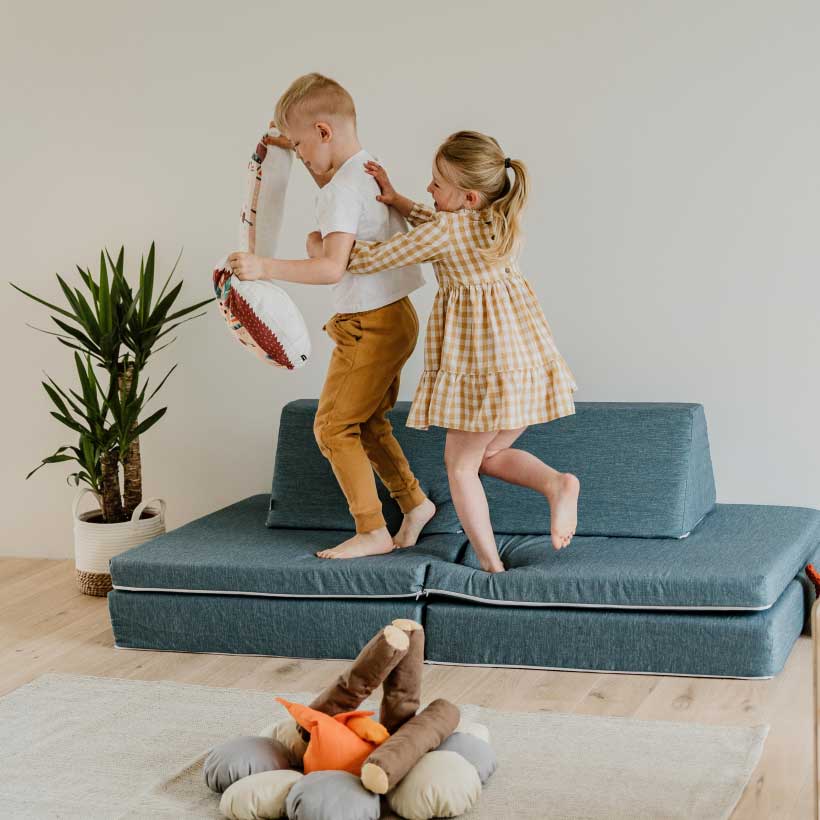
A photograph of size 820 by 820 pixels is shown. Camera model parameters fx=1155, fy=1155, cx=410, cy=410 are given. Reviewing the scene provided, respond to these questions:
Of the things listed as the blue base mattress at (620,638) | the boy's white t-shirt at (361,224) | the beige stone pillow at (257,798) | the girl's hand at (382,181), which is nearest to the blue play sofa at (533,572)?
the blue base mattress at (620,638)

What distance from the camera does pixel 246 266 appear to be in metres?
2.94

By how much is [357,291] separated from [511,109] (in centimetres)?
90

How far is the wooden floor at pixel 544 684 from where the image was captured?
229 centimetres

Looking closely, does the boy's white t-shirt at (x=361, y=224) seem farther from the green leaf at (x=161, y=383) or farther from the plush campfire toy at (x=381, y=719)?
the plush campfire toy at (x=381, y=719)

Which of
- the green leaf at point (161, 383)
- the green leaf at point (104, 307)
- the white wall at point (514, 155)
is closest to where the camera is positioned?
the white wall at point (514, 155)

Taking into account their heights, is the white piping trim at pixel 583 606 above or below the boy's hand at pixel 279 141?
below

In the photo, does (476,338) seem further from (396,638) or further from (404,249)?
(396,638)

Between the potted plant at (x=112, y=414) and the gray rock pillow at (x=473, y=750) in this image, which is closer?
the gray rock pillow at (x=473, y=750)

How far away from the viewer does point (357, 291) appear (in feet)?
10.3

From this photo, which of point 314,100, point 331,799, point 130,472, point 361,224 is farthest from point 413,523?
point 331,799

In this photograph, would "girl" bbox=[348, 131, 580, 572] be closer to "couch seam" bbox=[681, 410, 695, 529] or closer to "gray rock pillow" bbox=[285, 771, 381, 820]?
"couch seam" bbox=[681, 410, 695, 529]

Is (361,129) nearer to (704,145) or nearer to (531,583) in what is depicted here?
(704,145)

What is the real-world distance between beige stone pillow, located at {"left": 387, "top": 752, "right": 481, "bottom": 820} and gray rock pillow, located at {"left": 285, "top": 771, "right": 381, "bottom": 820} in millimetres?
49

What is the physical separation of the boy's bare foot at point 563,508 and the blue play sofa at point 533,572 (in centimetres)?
9
